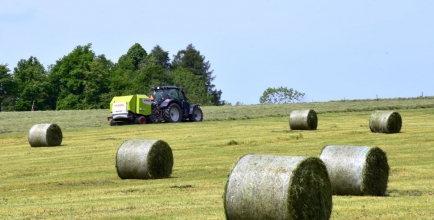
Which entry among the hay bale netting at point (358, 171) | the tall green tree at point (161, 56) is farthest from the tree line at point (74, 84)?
the hay bale netting at point (358, 171)

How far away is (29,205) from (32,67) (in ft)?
328

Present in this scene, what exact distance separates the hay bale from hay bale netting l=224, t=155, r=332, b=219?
8674mm

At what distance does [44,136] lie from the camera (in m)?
34.7

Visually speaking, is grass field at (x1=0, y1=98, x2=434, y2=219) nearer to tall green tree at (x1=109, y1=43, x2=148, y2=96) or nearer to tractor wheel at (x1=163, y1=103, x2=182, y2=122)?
tractor wheel at (x1=163, y1=103, x2=182, y2=122)

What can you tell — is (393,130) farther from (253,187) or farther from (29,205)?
(253,187)

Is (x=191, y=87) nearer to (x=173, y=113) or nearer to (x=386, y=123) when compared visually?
(x=173, y=113)

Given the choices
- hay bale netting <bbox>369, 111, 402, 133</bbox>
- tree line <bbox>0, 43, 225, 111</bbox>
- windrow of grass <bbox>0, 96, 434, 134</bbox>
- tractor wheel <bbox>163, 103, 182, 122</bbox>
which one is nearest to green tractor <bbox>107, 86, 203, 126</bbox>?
tractor wheel <bbox>163, 103, 182, 122</bbox>

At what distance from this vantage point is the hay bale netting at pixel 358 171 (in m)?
15.5

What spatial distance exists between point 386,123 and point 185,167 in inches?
519

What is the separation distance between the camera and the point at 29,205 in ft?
52.6

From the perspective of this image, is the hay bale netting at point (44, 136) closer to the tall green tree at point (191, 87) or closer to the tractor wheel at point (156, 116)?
the tractor wheel at point (156, 116)

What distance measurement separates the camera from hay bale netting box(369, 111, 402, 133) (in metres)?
34.3

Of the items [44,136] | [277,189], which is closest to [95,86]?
[44,136]

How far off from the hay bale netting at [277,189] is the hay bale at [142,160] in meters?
8.67
